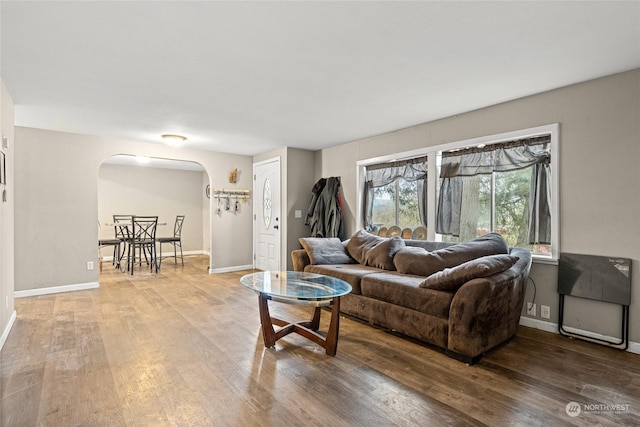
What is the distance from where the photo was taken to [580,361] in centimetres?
250

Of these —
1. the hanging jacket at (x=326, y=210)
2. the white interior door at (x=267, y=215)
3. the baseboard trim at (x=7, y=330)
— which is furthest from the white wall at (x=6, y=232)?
the hanging jacket at (x=326, y=210)

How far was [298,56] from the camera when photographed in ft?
8.15

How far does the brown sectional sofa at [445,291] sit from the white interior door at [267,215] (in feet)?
6.88

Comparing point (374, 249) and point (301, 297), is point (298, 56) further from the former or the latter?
point (374, 249)

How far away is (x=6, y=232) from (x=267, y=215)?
3774 millimetres

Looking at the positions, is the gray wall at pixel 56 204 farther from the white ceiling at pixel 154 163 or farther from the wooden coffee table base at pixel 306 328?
the wooden coffee table base at pixel 306 328

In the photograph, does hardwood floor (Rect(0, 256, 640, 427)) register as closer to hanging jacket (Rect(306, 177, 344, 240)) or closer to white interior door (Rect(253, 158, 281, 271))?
hanging jacket (Rect(306, 177, 344, 240))

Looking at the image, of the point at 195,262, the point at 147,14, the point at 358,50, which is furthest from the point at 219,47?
the point at 195,262

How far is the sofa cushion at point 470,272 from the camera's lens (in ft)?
8.14

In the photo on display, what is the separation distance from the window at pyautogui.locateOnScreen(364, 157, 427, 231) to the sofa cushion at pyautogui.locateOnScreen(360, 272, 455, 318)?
1.30 metres

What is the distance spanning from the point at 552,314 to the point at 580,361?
684 millimetres

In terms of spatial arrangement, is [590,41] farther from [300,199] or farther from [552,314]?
[300,199]

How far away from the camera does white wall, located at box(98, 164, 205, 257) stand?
780 centimetres

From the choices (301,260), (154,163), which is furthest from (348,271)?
(154,163)
